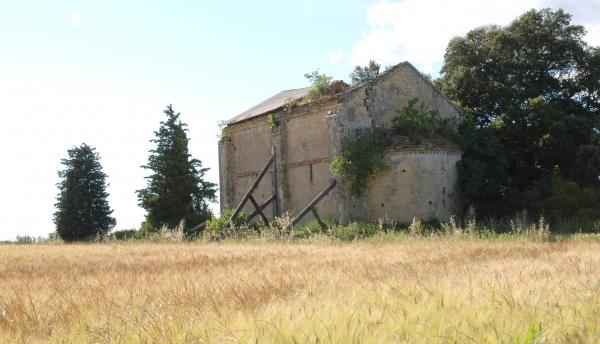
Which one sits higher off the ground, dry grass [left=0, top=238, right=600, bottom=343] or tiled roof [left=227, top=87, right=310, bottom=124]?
tiled roof [left=227, top=87, right=310, bottom=124]

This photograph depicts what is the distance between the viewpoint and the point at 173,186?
33.7 meters

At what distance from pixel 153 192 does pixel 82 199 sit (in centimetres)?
512

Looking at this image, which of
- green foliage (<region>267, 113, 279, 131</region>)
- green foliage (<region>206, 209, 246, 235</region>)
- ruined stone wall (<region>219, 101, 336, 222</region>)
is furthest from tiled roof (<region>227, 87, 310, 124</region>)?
green foliage (<region>206, 209, 246, 235</region>)

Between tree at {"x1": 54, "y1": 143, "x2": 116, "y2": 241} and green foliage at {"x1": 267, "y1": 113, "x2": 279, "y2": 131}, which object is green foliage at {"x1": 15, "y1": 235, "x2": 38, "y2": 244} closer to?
tree at {"x1": 54, "y1": 143, "x2": 116, "y2": 241}

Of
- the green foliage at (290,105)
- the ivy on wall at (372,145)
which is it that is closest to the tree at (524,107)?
the ivy on wall at (372,145)

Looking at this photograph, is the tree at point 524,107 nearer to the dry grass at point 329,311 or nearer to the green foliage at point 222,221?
the green foliage at point 222,221

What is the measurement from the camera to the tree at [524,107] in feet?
85.9

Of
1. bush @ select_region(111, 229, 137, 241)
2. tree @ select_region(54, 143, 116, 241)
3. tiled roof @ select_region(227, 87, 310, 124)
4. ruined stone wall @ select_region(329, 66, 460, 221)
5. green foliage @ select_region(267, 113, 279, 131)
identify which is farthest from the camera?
tree @ select_region(54, 143, 116, 241)

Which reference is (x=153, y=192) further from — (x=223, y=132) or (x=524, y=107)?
(x=524, y=107)

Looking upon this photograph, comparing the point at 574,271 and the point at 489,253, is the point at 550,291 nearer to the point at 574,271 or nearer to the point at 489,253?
the point at 574,271

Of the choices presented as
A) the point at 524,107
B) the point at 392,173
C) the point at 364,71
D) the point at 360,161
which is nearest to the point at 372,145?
the point at 360,161

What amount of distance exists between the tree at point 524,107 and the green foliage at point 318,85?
6.31 metres

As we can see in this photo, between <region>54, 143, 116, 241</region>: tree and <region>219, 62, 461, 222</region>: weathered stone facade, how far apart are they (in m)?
9.98

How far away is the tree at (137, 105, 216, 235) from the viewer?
109 feet
